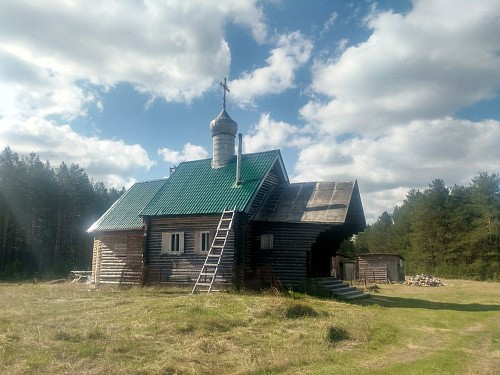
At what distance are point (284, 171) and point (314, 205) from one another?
470 cm

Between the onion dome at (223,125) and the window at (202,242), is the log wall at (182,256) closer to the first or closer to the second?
the window at (202,242)

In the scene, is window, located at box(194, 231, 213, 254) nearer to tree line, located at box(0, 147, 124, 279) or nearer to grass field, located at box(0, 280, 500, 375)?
grass field, located at box(0, 280, 500, 375)

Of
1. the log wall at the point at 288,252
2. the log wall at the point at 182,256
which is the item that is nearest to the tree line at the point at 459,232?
the log wall at the point at 288,252

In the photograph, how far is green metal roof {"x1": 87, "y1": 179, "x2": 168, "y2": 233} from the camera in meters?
27.6

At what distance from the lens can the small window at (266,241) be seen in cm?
2289

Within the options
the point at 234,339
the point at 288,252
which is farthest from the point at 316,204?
the point at 234,339

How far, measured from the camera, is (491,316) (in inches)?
680

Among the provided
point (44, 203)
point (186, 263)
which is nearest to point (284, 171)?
point (186, 263)

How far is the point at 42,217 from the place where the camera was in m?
52.8

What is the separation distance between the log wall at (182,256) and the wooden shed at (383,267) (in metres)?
25.0

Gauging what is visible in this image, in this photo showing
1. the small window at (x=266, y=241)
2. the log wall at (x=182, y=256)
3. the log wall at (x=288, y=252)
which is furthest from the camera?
the small window at (x=266, y=241)

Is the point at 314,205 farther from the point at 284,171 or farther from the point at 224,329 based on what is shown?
the point at 224,329

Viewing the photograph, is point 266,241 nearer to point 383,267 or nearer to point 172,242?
point 172,242

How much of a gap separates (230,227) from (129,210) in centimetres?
1073
